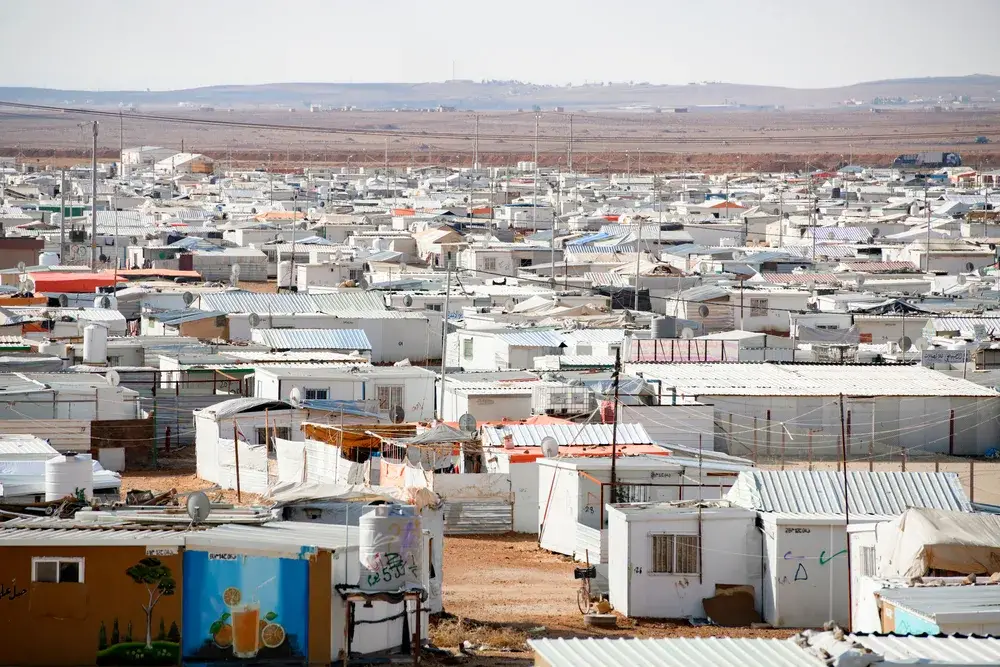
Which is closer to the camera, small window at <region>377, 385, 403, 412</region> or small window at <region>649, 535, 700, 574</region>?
small window at <region>649, 535, 700, 574</region>

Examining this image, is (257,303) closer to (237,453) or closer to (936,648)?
(237,453)

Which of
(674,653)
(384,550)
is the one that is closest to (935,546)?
(384,550)

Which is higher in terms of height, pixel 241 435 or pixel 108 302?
pixel 108 302

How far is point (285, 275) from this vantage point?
132 ft

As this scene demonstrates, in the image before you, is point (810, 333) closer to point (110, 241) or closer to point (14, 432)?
point (14, 432)

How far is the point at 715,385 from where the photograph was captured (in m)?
22.2

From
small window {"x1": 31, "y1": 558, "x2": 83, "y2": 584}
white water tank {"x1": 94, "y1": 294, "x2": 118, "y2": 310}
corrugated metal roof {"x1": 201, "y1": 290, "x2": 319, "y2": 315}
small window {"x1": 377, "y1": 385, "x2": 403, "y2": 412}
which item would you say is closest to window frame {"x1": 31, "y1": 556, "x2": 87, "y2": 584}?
small window {"x1": 31, "y1": 558, "x2": 83, "y2": 584}

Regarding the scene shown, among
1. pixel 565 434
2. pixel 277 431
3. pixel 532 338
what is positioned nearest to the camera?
pixel 565 434

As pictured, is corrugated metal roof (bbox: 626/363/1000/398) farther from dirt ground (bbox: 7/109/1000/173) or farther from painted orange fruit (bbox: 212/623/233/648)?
dirt ground (bbox: 7/109/1000/173)

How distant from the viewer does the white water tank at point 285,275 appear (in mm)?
39844

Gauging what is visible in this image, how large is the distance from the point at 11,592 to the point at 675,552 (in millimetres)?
5555

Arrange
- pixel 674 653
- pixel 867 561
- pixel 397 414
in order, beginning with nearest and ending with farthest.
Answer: pixel 674 653 → pixel 867 561 → pixel 397 414

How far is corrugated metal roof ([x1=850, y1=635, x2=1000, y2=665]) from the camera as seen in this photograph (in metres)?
8.20

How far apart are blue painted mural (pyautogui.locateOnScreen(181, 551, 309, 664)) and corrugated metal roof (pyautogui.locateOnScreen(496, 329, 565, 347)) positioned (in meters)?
15.9
